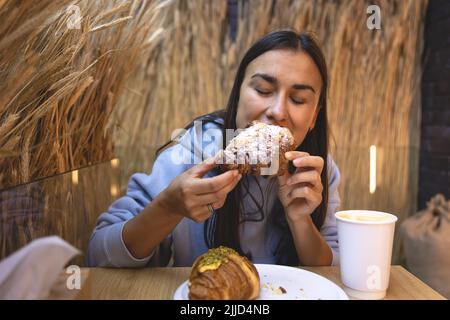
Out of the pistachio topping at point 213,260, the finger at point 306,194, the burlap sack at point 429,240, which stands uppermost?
the finger at point 306,194

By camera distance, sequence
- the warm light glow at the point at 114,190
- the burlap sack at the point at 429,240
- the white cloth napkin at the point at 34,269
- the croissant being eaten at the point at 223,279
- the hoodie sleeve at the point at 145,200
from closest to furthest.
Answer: the white cloth napkin at the point at 34,269 < the croissant being eaten at the point at 223,279 < the hoodie sleeve at the point at 145,200 < the warm light glow at the point at 114,190 < the burlap sack at the point at 429,240

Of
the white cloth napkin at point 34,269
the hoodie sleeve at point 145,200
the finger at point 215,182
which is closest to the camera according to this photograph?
the white cloth napkin at point 34,269

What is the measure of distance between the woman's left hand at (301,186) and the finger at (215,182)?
136mm

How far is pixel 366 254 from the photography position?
68 cm

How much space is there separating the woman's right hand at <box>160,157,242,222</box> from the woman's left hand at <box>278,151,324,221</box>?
144 mm

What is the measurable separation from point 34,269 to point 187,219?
0.55 m

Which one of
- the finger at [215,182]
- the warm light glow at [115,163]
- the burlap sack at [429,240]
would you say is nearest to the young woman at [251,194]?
the finger at [215,182]

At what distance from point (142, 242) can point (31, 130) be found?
1.13 ft

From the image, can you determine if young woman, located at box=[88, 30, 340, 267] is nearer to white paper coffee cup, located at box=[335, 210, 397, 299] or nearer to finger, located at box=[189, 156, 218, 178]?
finger, located at box=[189, 156, 218, 178]

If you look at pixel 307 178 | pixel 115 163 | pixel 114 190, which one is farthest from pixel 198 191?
pixel 115 163

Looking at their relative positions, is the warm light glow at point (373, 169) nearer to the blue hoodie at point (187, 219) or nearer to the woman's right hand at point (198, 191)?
the blue hoodie at point (187, 219)

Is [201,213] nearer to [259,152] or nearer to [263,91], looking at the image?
[259,152]

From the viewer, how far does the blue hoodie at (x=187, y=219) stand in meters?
0.95
